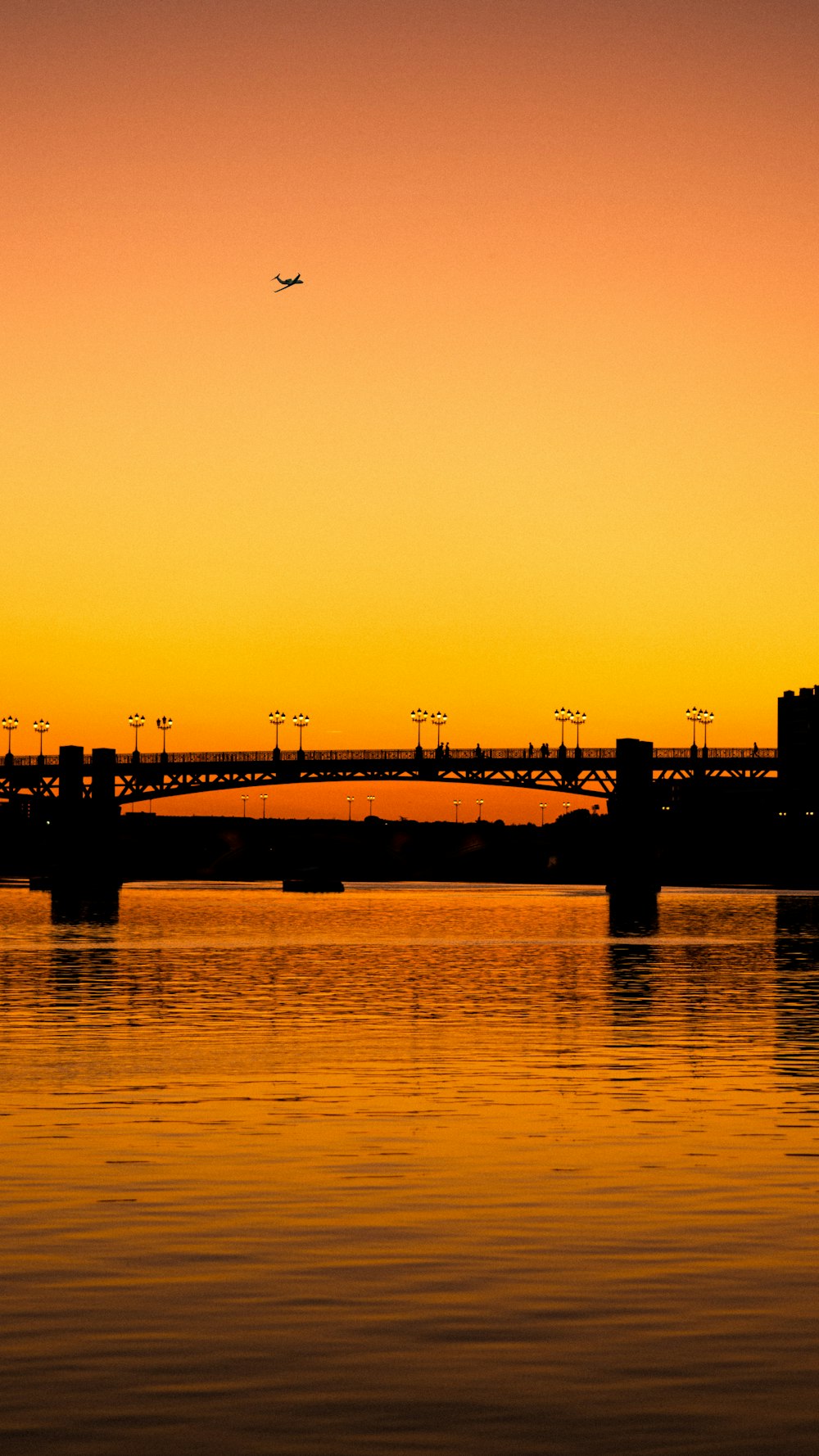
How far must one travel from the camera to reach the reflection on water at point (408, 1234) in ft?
49.9

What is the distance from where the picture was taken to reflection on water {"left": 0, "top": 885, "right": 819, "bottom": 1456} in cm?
1520

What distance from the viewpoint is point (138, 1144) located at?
29609 millimetres

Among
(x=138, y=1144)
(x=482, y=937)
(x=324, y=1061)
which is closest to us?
(x=138, y=1144)

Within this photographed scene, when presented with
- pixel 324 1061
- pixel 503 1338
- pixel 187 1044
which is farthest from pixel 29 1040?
pixel 503 1338

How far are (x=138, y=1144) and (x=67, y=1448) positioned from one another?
15.7 metres

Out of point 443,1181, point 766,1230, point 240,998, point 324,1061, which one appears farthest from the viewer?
point 240,998

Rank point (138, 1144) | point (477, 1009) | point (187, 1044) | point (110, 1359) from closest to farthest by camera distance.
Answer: point (110, 1359) < point (138, 1144) < point (187, 1044) < point (477, 1009)

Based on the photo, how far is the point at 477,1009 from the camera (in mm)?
60188

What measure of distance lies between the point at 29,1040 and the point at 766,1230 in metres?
28.6

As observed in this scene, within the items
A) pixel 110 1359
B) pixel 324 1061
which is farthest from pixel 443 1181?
pixel 324 1061

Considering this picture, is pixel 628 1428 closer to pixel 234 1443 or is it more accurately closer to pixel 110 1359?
pixel 234 1443

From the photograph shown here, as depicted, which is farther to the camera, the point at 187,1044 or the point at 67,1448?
the point at 187,1044

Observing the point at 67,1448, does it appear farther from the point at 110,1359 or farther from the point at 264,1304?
the point at 264,1304

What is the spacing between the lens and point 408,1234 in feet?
73.9
